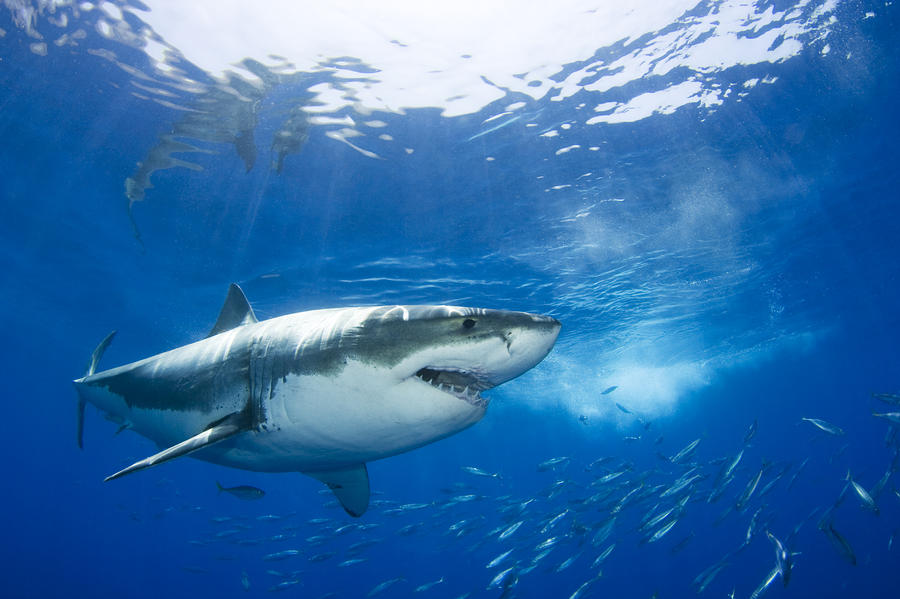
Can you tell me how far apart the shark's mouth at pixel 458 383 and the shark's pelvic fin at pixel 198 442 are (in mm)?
1129

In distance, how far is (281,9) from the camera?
22.6ft

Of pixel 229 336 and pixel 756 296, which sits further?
pixel 756 296

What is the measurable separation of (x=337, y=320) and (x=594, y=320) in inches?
811

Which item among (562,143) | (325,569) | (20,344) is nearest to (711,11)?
(562,143)

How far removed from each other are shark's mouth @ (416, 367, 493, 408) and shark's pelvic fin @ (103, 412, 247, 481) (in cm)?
113

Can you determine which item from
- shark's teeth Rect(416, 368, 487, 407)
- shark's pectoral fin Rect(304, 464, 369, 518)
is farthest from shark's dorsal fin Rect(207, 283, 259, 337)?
shark's teeth Rect(416, 368, 487, 407)

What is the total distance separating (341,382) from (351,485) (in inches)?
90.4

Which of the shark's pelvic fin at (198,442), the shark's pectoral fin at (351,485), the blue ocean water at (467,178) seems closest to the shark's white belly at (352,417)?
the shark's pelvic fin at (198,442)

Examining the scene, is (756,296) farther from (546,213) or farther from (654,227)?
(546,213)

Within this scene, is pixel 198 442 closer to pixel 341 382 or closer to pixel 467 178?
pixel 341 382

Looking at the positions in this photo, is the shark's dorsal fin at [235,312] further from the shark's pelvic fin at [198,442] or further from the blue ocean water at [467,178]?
the blue ocean water at [467,178]

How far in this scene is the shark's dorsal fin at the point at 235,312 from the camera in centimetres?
442

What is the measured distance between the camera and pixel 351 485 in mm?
4109

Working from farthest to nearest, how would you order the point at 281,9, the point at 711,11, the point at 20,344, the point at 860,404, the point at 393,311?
the point at 860,404, the point at 20,344, the point at 711,11, the point at 281,9, the point at 393,311
